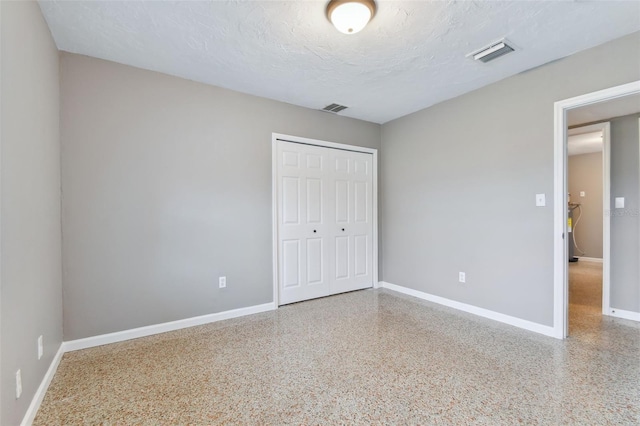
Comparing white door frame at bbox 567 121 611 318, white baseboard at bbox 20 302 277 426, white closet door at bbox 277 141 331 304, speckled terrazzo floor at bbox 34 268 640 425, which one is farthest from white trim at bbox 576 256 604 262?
white baseboard at bbox 20 302 277 426

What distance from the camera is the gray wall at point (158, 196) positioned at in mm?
2512

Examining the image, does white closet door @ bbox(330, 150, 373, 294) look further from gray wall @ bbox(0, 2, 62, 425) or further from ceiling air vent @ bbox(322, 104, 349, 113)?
gray wall @ bbox(0, 2, 62, 425)

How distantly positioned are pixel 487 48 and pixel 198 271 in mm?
3327

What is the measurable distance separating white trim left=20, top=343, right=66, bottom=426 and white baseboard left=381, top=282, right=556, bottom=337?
12.1 feet

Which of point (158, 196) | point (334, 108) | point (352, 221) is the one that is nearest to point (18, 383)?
point (158, 196)

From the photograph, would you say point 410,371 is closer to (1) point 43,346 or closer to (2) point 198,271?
(2) point 198,271

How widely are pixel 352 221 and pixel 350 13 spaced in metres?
2.78

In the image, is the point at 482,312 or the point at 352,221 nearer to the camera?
the point at 482,312

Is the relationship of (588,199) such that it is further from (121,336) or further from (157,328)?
(121,336)

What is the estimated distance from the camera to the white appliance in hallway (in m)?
3.68

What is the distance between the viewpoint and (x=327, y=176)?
401 cm

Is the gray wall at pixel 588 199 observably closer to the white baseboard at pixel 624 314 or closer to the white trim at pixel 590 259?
the white trim at pixel 590 259

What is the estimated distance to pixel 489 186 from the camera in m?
3.18

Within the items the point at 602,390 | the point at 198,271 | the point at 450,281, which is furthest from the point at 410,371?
the point at 198,271
